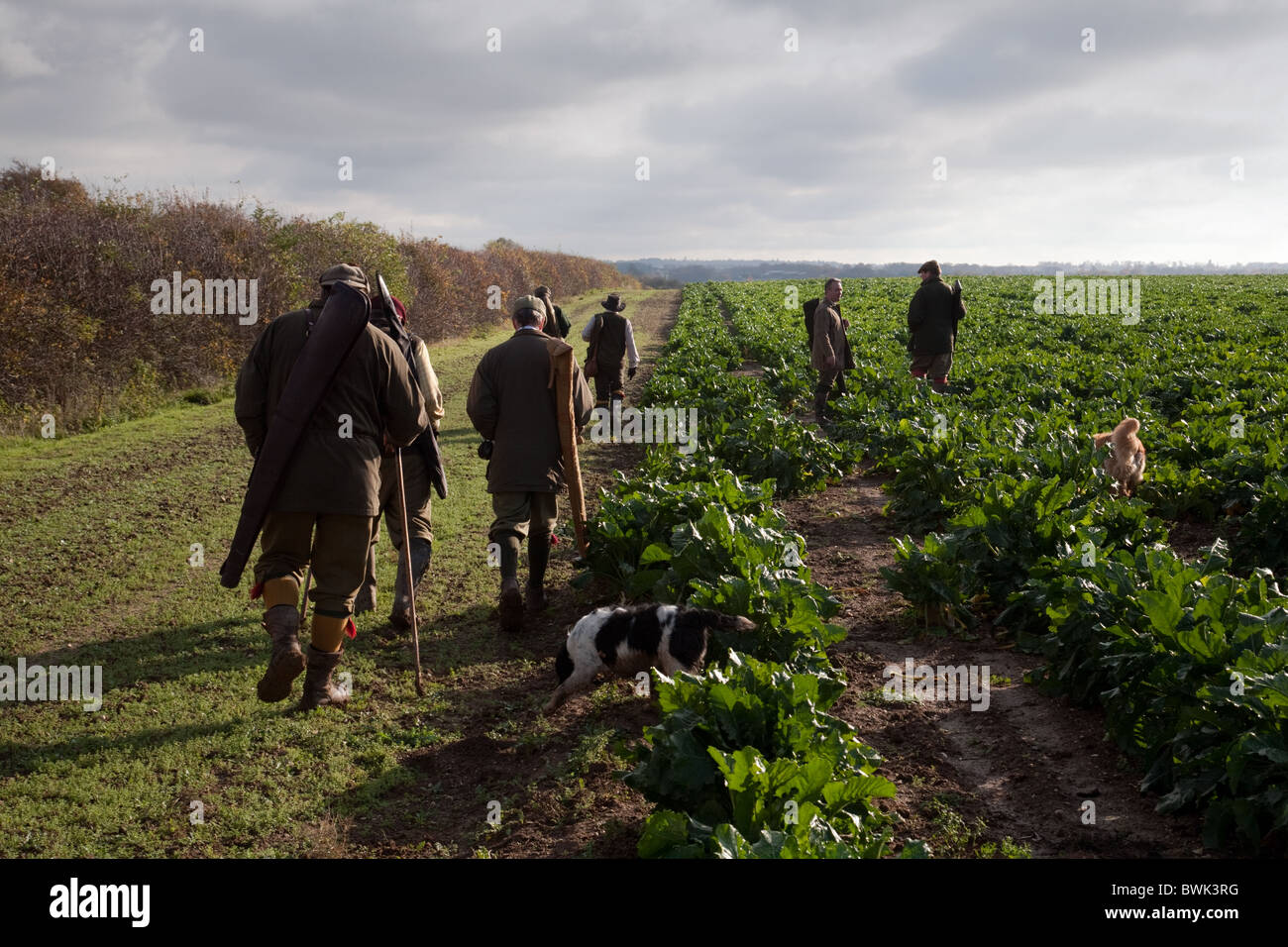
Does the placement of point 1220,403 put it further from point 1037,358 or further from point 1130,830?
point 1130,830

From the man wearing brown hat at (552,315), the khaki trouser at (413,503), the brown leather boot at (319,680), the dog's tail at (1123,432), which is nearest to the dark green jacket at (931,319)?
the dog's tail at (1123,432)

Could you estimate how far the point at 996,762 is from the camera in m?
4.70

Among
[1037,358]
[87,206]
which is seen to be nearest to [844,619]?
[1037,358]

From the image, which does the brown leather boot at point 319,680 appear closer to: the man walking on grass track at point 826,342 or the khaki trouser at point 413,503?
the khaki trouser at point 413,503

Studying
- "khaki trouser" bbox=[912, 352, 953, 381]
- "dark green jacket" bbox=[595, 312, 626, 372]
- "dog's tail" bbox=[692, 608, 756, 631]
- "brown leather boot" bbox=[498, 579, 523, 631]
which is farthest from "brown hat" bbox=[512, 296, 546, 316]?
"khaki trouser" bbox=[912, 352, 953, 381]

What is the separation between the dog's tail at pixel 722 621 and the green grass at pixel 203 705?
2.91 ft

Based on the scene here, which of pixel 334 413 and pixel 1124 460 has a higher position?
pixel 334 413

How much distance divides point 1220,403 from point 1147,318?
19535 mm

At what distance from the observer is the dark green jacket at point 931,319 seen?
1351 centimetres

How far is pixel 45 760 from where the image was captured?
4.54 metres

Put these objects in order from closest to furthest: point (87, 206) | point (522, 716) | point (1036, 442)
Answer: point (522, 716) → point (1036, 442) → point (87, 206)

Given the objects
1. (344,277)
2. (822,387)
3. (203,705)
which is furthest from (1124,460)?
(203,705)

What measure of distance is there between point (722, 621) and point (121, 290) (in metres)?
15.3

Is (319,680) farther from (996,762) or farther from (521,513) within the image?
(996,762)
